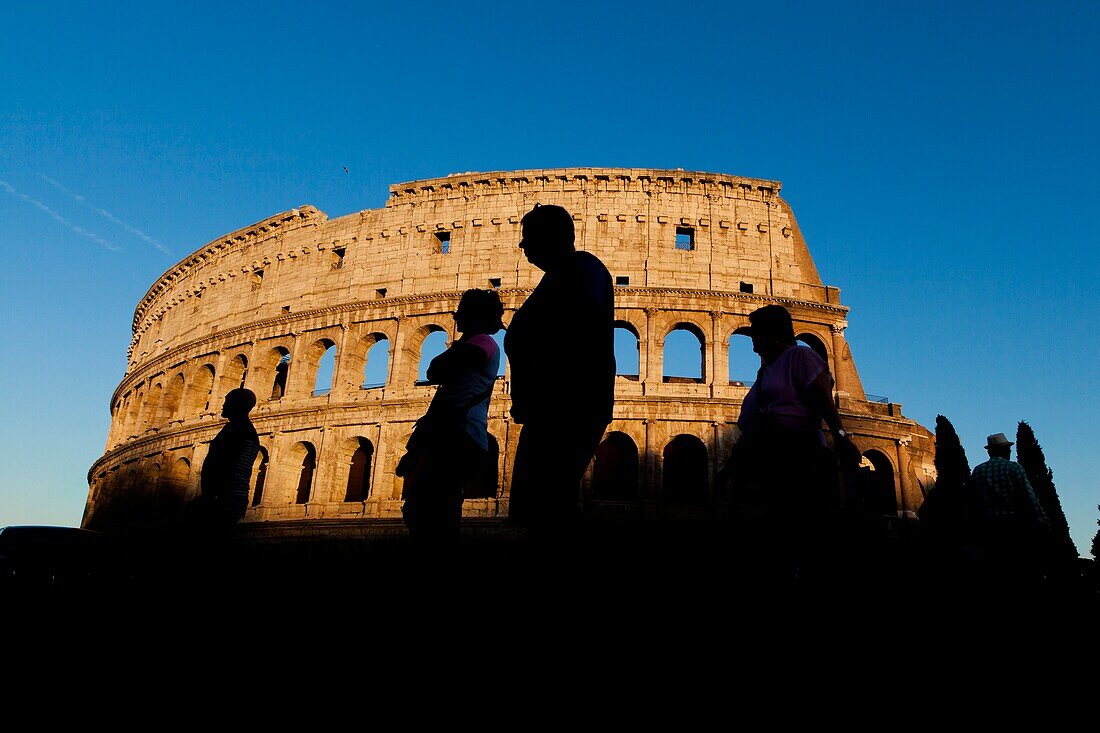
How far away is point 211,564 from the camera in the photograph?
6.58 meters

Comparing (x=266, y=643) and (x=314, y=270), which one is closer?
(x=266, y=643)

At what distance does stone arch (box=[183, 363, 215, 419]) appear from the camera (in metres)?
28.2

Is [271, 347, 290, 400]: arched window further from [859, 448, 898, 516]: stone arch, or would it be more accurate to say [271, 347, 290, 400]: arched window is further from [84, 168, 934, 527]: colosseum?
[859, 448, 898, 516]: stone arch

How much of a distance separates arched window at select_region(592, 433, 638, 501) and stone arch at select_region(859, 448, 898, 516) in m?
7.22

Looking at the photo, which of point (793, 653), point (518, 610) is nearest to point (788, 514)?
point (793, 653)

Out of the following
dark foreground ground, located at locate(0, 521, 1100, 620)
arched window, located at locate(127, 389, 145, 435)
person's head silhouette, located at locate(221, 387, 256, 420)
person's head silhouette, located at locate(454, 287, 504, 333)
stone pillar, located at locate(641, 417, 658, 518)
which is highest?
arched window, located at locate(127, 389, 145, 435)

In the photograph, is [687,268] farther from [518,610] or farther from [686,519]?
[518,610]

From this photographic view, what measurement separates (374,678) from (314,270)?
90.9 ft

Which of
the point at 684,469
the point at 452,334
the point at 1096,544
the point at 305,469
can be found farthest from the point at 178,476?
the point at 1096,544

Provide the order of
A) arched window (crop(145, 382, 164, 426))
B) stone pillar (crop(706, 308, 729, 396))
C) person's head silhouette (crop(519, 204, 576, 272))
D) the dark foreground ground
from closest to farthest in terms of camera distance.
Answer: the dark foreground ground → person's head silhouette (crop(519, 204, 576, 272)) → stone pillar (crop(706, 308, 729, 396)) → arched window (crop(145, 382, 164, 426))

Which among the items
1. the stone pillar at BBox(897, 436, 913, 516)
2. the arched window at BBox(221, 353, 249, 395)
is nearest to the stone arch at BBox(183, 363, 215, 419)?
the arched window at BBox(221, 353, 249, 395)

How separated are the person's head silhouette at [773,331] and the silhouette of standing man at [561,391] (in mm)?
2498

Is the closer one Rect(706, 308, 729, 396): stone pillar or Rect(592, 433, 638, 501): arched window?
Rect(592, 433, 638, 501): arched window

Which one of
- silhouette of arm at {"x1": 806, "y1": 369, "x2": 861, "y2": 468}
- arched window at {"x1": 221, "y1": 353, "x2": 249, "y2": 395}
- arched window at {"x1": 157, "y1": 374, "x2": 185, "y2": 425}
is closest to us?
silhouette of arm at {"x1": 806, "y1": 369, "x2": 861, "y2": 468}
